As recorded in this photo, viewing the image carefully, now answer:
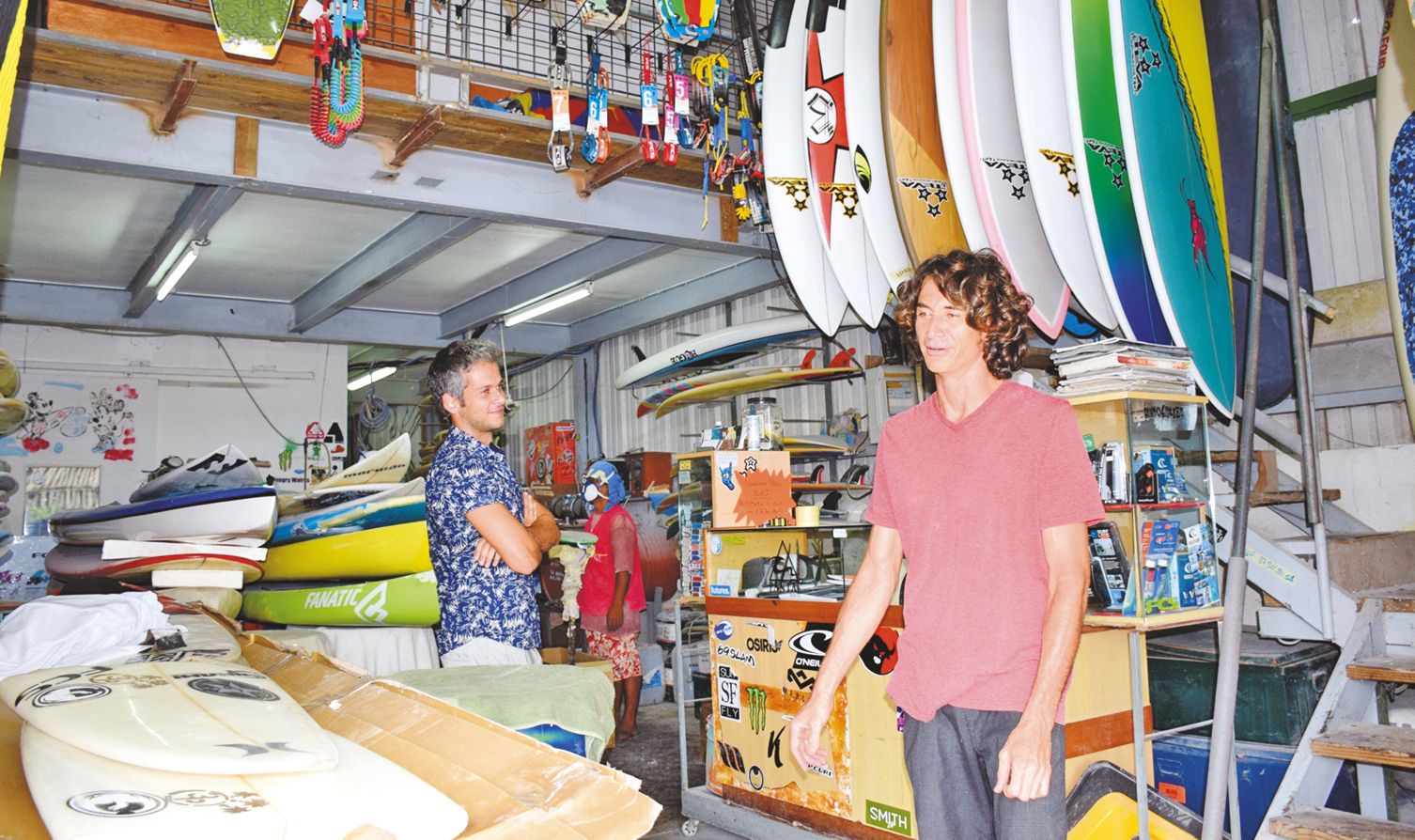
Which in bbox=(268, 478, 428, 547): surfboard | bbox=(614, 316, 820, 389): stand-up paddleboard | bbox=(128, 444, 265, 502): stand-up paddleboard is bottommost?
bbox=(268, 478, 428, 547): surfboard

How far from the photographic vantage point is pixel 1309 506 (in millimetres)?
3072

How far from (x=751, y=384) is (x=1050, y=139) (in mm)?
3599

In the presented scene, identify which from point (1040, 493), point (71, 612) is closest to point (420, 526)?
point (71, 612)

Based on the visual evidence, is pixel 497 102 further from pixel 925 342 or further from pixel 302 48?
pixel 925 342

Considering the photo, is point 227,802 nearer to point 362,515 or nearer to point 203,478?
point 362,515

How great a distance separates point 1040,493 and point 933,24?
279cm

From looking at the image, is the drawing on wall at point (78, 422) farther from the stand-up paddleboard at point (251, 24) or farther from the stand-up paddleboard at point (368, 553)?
the stand-up paddleboard at point (368, 553)

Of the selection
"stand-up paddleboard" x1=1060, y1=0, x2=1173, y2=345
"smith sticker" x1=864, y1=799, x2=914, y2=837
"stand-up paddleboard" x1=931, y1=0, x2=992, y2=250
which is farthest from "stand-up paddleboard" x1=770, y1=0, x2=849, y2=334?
"smith sticker" x1=864, y1=799, x2=914, y2=837

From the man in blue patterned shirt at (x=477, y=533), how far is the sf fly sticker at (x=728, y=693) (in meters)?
1.76

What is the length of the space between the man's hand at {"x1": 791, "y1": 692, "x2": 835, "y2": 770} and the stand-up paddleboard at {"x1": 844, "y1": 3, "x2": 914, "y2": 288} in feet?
9.49

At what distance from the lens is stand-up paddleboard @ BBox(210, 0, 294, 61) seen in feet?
11.2

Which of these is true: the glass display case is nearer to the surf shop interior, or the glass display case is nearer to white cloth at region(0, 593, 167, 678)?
the surf shop interior

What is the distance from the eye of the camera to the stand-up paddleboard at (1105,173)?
10.9 feet

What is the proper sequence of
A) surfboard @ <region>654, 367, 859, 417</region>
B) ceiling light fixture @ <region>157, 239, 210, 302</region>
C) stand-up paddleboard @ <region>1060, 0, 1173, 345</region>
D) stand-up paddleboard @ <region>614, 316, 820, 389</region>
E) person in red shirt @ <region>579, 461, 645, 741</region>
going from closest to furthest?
stand-up paddleboard @ <region>1060, 0, 1173, 345</region> → person in red shirt @ <region>579, 461, 645, 741</region> → ceiling light fixture @ <region>157, 239, 210, 302</region> → surfboard @ <region>654, 367, 859, 417</region> → stand-up paddleboard @ <region>614, 316, 820, 389</region>
